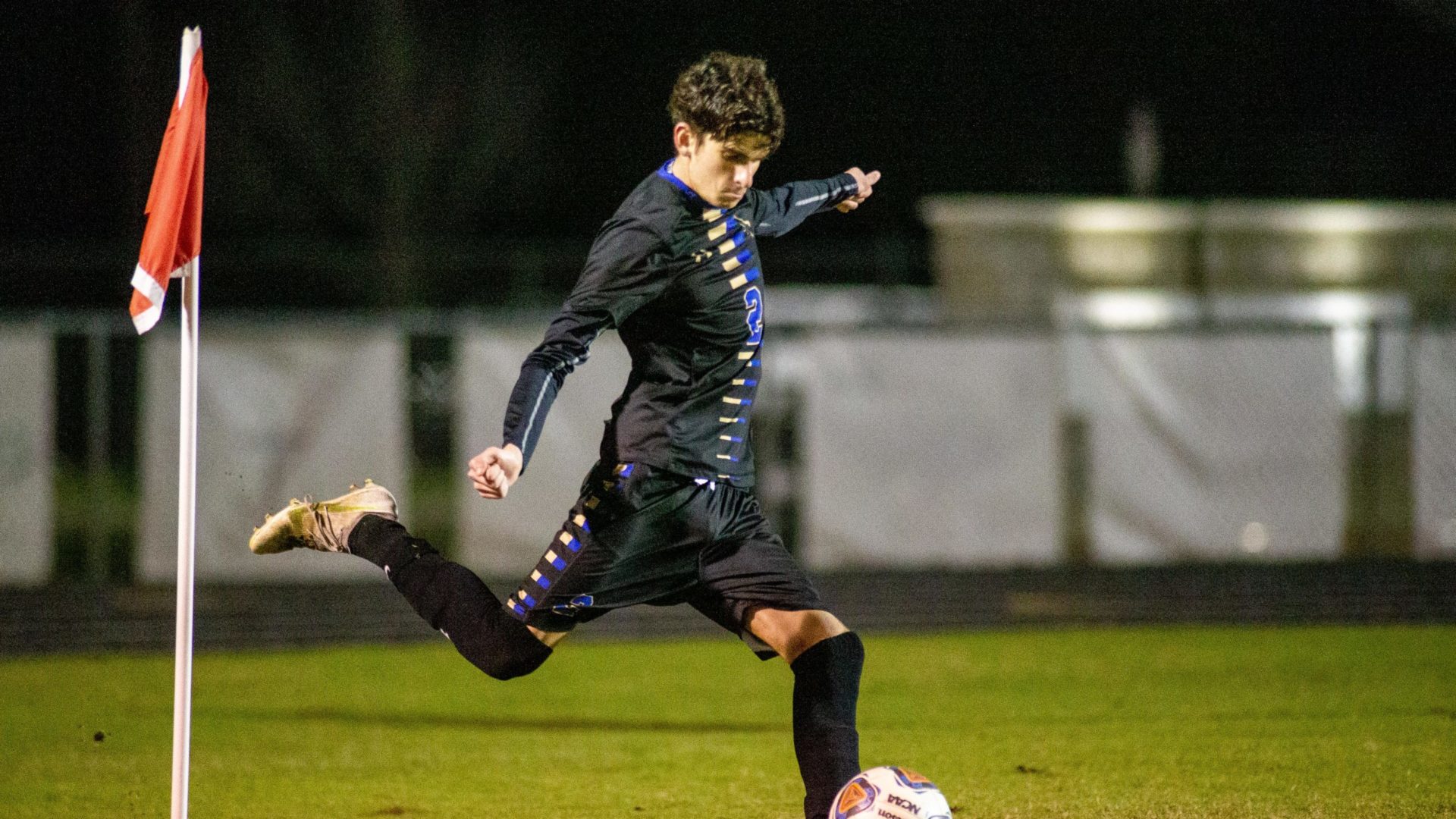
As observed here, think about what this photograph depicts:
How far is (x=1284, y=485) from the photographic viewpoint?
1259 centimetres

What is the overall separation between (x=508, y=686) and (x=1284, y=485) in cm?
679

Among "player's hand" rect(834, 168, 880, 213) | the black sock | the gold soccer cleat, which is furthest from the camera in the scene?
"player's hand" rect(834, 168, 880, 213)

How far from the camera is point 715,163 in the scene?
4504 mm

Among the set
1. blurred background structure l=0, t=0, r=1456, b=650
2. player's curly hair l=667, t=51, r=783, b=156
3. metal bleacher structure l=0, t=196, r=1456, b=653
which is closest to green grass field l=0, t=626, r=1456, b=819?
metal bleacher structure l=0, t=196, r=1456, b=653

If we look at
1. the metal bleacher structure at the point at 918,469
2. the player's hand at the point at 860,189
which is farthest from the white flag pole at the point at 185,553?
the metal bleacher structure at the point at 918,469

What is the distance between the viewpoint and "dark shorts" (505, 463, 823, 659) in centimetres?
463

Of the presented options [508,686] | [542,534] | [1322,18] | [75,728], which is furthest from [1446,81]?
[75,728]

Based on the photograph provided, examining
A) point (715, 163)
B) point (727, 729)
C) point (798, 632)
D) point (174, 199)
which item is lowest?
point (727, 729)

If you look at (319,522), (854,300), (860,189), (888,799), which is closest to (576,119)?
(854,300)

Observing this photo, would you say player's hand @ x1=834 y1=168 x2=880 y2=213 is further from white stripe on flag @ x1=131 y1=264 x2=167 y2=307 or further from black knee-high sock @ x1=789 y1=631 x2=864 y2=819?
white stripe on flag @ x1=131 y1=264 x2=167 y2=307

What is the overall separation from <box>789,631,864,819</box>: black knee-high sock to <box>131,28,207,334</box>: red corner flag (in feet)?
6.91

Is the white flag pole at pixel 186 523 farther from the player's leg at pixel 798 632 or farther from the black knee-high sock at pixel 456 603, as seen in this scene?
the player's leg at pixel 798 632

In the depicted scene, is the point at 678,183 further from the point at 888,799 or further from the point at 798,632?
the point at 888,799

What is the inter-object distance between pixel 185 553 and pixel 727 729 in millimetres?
3512
